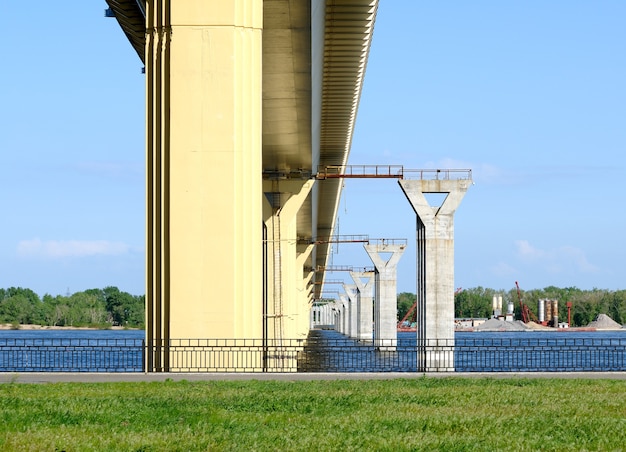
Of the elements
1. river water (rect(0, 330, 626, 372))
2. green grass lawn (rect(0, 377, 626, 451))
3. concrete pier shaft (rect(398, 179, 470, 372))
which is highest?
concrete pier shaft (rect(398, 179, 470, 372))

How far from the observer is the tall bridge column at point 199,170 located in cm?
2891

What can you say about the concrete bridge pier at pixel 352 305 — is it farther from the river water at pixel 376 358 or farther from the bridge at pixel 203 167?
the bridge at pixel 203 167

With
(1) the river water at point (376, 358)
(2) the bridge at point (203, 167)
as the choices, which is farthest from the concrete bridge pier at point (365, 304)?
(2) the bridge at point (203, 167)

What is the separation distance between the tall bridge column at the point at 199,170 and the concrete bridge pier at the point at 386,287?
56838 millimetres

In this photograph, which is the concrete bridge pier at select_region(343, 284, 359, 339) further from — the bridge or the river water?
the bridge

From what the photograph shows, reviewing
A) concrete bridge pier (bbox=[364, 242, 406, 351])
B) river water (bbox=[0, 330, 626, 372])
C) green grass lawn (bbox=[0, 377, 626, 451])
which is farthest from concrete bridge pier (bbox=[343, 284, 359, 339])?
green grass lawn (bbox=[0, 377, 626, 451])

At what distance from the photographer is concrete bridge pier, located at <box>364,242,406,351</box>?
85.9 metres

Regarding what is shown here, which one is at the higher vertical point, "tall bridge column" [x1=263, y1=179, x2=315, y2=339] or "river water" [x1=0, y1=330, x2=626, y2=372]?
"tall bridge column" [x1=263, y1=179, x2=315, y2=339]

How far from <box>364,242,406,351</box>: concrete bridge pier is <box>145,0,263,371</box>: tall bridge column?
56838 mm

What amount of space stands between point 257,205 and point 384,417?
1502 centimetres

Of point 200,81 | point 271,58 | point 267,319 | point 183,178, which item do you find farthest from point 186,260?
point 267,319

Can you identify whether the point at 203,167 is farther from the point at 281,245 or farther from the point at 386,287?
the point at 386,287

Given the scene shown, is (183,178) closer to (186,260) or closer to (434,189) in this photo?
(186,260)

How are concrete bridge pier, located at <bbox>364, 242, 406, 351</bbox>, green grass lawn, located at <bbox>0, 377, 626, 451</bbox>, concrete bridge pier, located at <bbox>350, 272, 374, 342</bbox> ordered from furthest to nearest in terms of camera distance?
1. concrete bridge pier, located at <bbox>350, 272, 374, 342</bbox>
2. concrete bridge pier, located at <bbox>364, 242, 406, 351</bbox>
3. green grass lawn, located at <bbox>0, 377, 626, 451</bbox>
